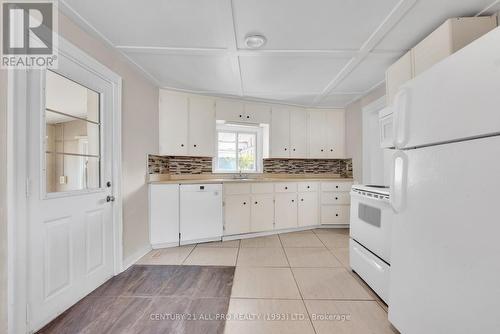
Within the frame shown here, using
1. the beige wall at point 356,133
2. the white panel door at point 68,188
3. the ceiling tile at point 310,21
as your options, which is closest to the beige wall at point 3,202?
the white panel door at point 68,188

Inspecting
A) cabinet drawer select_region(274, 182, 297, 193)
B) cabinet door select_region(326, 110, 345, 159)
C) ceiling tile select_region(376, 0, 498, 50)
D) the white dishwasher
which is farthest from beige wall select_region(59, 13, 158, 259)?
cabinet door select_region(326, 110, 345, 159)

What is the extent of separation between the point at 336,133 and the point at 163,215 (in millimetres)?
3246

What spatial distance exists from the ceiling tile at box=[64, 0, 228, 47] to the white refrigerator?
1434 millimetres

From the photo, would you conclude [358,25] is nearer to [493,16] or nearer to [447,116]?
[493,16]

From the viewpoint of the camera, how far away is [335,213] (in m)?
3.74

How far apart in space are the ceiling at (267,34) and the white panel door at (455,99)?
2.66ft

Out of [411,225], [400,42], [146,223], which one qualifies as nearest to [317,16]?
[400,42]

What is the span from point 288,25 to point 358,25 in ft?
1.84

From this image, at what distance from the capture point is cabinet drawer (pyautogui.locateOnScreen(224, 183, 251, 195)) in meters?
3.15

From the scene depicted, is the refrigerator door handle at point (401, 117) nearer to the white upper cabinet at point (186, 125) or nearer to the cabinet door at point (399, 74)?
the cabinet door at point (399, 74)

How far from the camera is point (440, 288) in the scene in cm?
101

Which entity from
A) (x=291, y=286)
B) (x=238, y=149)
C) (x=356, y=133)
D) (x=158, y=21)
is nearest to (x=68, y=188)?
(x=158, y=21)

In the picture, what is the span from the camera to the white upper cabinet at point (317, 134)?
3.95 meters

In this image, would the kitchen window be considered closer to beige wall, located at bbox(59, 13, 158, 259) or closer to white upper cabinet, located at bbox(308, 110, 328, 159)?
white upper cabinet, located at bbox(308, 110, 328, 159)
